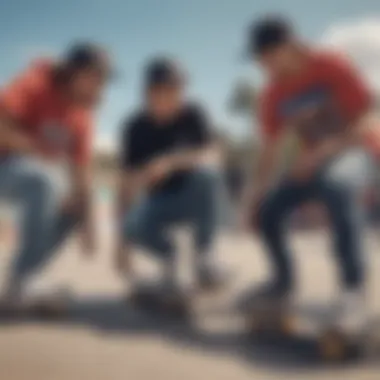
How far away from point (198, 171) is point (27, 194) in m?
0.39

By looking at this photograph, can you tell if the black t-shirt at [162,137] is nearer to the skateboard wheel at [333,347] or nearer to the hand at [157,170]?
the hand at [157,170]

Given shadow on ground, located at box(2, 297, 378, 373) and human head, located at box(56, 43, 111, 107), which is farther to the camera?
human head, located at box(56, 43, 111, 107)

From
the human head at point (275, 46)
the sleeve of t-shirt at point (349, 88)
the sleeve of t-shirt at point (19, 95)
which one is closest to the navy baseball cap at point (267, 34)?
the human head at point (275, 46)

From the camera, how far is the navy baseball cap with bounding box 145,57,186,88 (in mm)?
1374

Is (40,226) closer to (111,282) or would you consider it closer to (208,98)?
(111,282)

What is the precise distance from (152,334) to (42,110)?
22.0 inches

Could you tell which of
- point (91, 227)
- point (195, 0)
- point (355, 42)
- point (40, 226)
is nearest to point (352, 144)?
point (355, 42)

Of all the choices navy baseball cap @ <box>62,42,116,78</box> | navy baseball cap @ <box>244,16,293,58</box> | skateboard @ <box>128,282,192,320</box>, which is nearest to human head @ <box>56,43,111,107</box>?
navy baseball cap @ <box>62,42,116,78</box>

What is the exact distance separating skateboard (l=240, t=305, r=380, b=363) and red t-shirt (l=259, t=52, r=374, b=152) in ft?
1.23

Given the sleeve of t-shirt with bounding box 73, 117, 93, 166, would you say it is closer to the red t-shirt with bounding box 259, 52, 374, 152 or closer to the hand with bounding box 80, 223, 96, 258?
the hand with bounding box 80, 223, 96, 258

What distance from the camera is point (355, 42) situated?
1.34m

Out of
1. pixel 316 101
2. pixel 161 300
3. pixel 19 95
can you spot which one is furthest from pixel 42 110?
pixel 316 101

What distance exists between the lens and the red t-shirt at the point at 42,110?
1422mm

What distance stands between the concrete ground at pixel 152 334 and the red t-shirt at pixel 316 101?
23 centimetres
